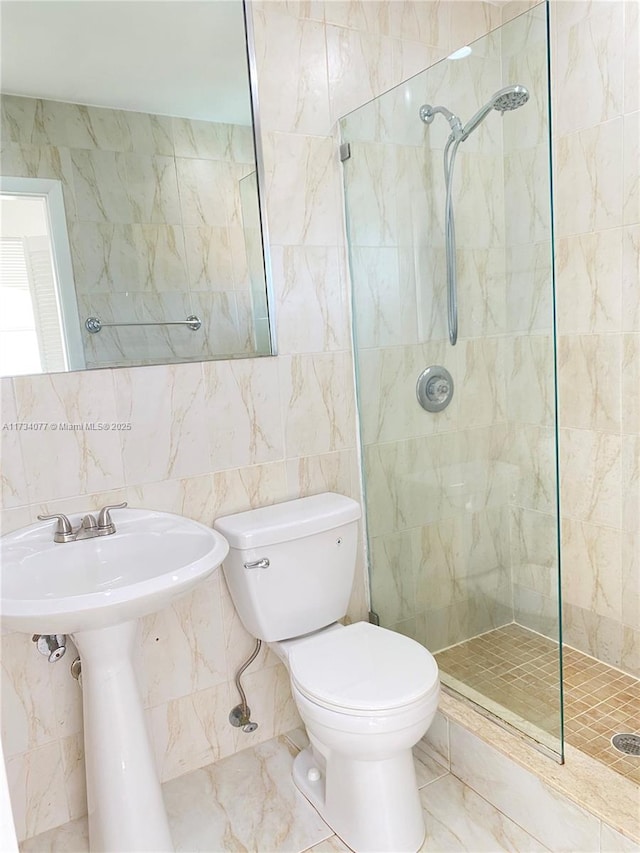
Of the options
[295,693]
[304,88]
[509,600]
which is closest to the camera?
[295,693]

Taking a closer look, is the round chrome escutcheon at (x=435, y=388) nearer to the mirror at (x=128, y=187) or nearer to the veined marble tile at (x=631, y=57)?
the mirror at (x=128, y=187)

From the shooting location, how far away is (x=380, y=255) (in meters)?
2.05

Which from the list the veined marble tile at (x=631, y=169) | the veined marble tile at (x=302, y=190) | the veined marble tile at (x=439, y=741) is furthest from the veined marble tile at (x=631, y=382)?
the veined marble tile at (x=439, y=741)

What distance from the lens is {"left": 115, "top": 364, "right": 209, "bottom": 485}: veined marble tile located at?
5.81 feet

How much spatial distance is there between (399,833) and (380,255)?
1641 mm

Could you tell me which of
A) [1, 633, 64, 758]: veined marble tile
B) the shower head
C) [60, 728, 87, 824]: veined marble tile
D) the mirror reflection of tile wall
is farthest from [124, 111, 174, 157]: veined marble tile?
[60, 728, 87, 824]: veined marble tile

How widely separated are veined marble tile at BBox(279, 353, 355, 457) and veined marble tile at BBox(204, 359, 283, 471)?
0.04m

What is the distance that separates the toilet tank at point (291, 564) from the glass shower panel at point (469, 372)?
305mm

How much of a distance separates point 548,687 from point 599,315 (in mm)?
1200

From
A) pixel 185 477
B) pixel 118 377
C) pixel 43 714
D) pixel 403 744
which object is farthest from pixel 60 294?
pixel 403 744

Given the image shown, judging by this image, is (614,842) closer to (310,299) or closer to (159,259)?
(310,299)

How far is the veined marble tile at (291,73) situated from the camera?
189 centimetres

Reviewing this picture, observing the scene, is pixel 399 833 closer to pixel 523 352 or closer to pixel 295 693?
pixel 295 693

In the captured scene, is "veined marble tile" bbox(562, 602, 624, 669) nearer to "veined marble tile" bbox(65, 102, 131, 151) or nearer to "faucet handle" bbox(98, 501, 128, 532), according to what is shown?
"faucet handle" bbox(98, 501, 128, 532)
